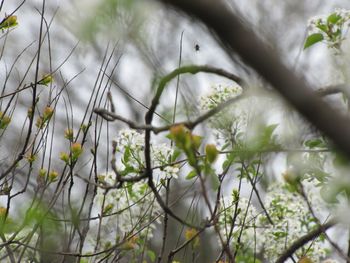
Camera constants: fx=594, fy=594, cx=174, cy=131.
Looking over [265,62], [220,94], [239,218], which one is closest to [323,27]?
[220,94]

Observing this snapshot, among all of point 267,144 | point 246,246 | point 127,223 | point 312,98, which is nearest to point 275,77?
point 312,98

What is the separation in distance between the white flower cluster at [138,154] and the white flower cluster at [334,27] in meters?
0.82

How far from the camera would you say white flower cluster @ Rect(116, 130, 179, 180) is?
8.48ft

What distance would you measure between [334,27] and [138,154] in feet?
3.27

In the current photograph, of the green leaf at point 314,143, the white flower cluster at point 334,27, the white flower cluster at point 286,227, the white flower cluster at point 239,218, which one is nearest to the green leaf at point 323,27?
the white flower cluster at point 334,27

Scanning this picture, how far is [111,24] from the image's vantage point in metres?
2.08

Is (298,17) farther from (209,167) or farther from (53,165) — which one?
(209,167)

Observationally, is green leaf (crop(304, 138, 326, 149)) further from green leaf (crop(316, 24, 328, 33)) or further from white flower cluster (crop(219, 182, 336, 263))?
white flower cluster (crop(219, 182, 336, 263))

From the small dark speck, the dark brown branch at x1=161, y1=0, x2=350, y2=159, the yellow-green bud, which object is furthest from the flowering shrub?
the dark brown branch at x1=161, y1=0, x2=350, y2=159

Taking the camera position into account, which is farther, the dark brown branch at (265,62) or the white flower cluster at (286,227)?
the white flower cluster at (286,227)

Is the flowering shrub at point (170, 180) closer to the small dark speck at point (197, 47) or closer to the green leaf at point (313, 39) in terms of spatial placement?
the green leaf at point (313, 39)

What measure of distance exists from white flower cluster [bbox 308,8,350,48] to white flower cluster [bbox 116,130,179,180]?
2.69 ft

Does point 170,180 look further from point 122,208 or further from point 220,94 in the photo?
point 220,94

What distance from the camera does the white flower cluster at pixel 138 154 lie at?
2.58 m
